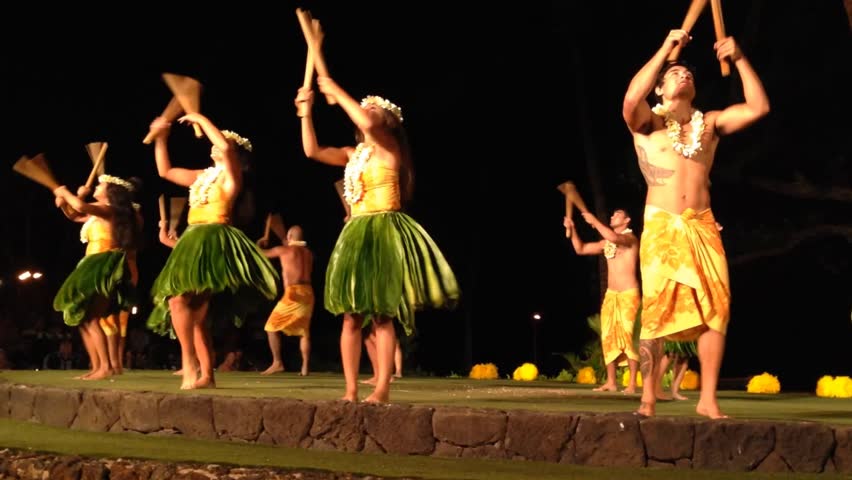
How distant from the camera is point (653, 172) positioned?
5.69 m

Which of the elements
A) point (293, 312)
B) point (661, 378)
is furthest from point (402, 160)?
point (293, 312)

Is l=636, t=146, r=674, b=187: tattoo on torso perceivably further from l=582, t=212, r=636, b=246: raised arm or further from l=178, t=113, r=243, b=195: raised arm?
l=178, t=113, r=243, b=195: raised arm

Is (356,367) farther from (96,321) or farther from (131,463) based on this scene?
(96,321)

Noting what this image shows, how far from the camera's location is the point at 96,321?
9.15m

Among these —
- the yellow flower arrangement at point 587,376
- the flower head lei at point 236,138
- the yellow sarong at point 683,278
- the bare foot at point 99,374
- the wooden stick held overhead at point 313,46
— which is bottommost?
the yellow flower arrangement at point 587,376

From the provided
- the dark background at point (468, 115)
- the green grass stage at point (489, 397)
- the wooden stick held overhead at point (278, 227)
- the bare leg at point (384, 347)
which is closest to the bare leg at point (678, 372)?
the green grass stage at point (489, 397)

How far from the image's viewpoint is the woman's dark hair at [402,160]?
6.48 metres

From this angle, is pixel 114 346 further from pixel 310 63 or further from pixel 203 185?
pixel 310 63

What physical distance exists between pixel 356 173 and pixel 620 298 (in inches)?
125

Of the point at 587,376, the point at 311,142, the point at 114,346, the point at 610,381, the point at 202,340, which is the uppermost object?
the point at 311,142

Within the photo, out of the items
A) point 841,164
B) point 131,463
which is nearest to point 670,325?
point 131,463

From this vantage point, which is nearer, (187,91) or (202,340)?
(202,340)

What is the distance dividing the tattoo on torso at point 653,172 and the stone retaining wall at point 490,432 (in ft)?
3.54

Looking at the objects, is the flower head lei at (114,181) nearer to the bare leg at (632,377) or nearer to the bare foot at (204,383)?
the bare foot at (204,383)
